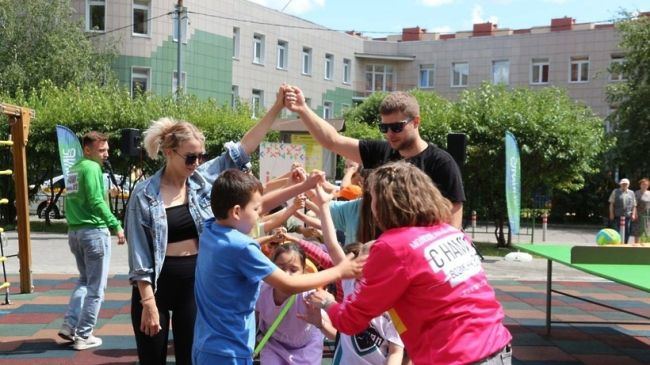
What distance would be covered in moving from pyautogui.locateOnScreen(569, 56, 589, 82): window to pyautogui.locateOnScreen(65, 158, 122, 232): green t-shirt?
1538 inches

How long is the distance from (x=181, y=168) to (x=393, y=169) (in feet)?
5.03

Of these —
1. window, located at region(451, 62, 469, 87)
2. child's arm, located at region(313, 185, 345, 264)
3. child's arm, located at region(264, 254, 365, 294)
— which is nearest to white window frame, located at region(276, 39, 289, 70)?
window, located at region(451, 62, 469, 87)

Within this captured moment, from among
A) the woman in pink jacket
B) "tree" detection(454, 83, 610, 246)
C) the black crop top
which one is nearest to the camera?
the woman in pink jacket

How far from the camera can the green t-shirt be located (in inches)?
258

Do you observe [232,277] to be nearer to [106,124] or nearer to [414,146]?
[414,146]

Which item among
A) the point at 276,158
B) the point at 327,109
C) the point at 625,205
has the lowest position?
the point at 625,205

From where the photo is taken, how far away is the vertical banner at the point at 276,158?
37.8ft

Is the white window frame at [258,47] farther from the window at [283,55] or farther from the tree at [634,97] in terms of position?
the tree at [634,97]

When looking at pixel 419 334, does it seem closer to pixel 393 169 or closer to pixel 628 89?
pixel 393 169

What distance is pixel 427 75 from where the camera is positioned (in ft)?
155

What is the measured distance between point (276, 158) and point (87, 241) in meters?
5.24

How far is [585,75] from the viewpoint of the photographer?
41906 mm

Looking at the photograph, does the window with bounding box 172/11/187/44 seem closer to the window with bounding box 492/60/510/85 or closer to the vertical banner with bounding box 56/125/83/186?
the window with bounding box 492/60/510/85

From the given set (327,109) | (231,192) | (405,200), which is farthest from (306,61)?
(405,200)
